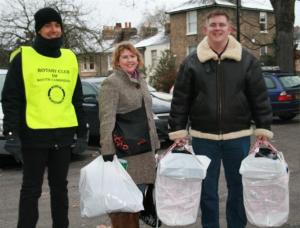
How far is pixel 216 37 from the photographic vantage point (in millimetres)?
4301

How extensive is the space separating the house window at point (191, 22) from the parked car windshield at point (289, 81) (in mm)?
28421

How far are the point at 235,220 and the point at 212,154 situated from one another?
64 centimetres

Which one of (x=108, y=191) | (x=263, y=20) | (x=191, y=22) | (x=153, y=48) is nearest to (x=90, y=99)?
(x=108, y=191)

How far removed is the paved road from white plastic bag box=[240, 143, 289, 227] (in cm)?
90

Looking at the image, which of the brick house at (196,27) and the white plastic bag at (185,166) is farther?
the brick house at (196,27)

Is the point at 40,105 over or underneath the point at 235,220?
over

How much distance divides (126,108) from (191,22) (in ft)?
132

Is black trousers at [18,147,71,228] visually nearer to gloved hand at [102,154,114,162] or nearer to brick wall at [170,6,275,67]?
gloved hand at [102,154,114,162]

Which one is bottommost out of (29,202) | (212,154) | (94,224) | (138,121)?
(94,224)

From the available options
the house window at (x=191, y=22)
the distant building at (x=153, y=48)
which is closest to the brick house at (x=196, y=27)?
the house window at (x=191, y=22)

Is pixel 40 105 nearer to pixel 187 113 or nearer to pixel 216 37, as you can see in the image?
pixel 187 113

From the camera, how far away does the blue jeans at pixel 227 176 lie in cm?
439

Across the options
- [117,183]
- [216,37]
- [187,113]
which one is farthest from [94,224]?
[216,37]

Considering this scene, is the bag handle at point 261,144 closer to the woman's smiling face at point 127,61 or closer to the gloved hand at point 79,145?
the woman's smiling face at point 127,61
